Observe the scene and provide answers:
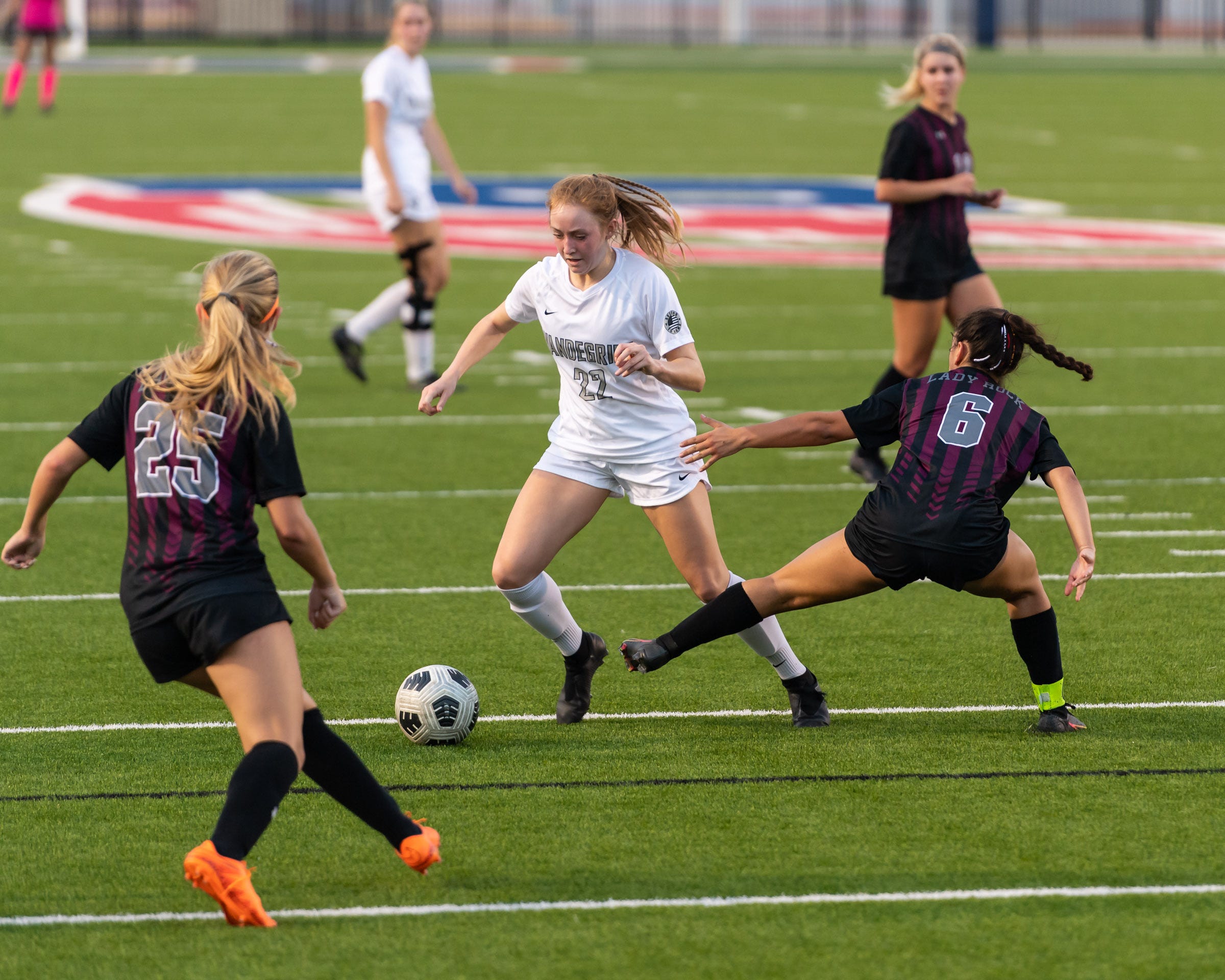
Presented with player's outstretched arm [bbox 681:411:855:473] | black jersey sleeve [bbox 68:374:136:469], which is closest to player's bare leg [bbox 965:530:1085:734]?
player's outstretched arm [bbox 681:411:855:473]

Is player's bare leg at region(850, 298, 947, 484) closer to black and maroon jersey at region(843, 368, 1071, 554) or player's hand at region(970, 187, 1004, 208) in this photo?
player's hand at region(970, 187, 1004, 208)

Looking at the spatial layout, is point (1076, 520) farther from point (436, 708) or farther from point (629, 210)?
point (436, 708)

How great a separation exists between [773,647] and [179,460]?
231cm

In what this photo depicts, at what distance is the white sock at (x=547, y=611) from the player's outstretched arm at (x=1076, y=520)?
1.09m

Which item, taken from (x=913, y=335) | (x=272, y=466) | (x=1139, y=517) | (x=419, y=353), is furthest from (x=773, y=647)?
(x=419, y=353)

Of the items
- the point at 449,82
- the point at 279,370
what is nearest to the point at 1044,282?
the point at 279,370

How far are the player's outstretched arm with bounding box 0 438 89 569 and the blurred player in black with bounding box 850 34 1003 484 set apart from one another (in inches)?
214

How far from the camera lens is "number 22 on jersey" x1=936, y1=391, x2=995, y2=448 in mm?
5965

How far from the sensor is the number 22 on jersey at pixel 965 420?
5.96m

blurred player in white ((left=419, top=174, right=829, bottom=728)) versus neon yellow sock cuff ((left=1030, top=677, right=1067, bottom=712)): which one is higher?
blurred player in white ((left=419, top=174, right=829, bottom=728))

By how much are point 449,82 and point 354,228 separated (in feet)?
84.5

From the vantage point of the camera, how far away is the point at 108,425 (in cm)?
492

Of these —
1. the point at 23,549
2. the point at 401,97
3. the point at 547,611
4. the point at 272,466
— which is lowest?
the point at 547,611

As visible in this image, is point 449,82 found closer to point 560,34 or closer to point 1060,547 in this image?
point 560,34
